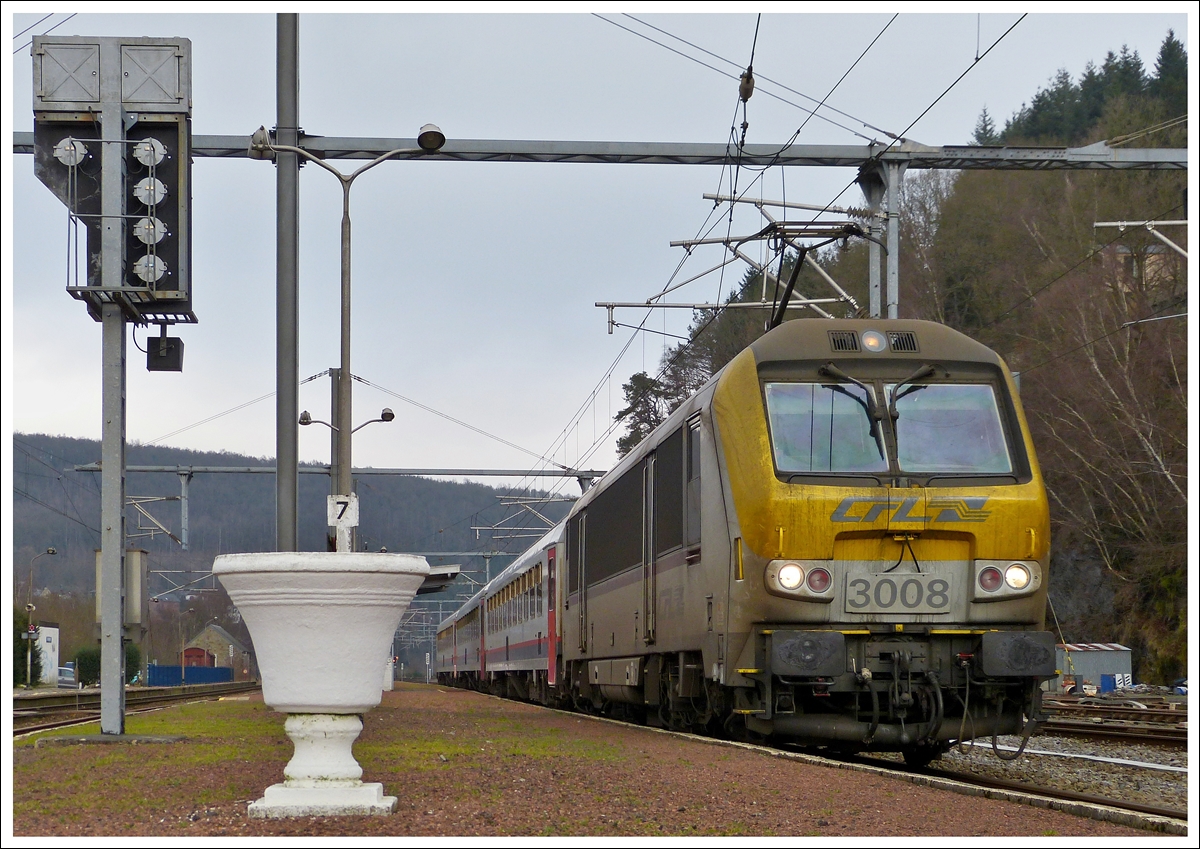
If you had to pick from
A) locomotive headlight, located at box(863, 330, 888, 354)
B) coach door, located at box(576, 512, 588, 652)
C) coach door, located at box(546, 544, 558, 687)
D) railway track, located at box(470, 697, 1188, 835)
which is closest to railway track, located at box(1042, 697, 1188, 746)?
railway track, located at box(470, 697, 1188, 835)

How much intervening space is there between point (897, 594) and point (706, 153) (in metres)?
13.4

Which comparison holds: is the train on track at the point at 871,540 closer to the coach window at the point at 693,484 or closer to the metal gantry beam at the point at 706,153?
the coach window at the point at 693,484

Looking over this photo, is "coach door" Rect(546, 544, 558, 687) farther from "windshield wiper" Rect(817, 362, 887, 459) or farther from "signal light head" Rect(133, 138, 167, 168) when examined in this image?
"windshield wiper" Rect(817, 362, 887, 459)

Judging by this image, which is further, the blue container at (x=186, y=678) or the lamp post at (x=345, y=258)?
the blue container at (x=186, y=678)

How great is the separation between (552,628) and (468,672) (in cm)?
2453

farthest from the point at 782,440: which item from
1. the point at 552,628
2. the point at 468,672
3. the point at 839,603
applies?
the point at 468,672

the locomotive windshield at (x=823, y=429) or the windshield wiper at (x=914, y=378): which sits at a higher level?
the windshield wiper at (x=914, y=378)

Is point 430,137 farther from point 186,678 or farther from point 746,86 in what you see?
point 186,678

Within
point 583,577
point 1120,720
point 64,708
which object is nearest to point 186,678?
point 64,708

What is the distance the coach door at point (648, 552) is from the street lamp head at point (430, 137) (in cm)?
442

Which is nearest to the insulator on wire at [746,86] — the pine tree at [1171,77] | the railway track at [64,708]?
the railway track at [64,708]

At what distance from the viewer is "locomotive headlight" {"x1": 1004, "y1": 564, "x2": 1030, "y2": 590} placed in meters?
11.0

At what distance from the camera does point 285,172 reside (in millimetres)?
15906

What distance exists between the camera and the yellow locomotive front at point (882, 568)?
1083 centimetres
